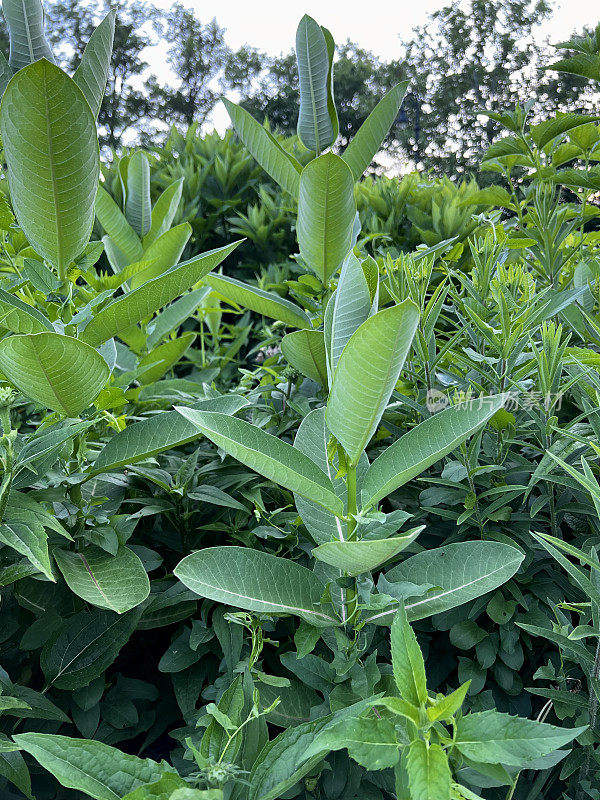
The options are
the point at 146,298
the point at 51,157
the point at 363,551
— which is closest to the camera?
the point at 363,551

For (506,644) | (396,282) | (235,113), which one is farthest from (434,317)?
(235,113)

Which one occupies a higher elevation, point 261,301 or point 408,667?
point 261,301

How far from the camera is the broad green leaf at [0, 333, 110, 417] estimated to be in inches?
38.4

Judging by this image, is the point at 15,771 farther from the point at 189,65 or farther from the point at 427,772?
the point at 189,65

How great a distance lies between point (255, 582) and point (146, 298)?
1.85 feet

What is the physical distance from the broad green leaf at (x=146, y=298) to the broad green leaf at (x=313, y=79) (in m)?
0.53

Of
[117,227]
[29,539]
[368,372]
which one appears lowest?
[29,539]

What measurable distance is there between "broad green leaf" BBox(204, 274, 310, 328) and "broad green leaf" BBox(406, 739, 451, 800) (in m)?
1.01

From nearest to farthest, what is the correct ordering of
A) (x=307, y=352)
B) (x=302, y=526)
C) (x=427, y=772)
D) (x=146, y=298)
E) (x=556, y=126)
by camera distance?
(x=427, y=772)
(x=146, y=298)
(x=302, y=526)
(x=307, y=352)
(x=556, y=126)

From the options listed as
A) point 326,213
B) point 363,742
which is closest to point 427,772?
point 363,742

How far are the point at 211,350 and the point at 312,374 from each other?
5.25 ft

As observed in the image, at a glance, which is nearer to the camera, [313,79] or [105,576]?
[105,576]

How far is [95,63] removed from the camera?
132 centimetres

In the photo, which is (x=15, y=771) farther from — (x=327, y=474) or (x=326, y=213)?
(x=326, y=213)
